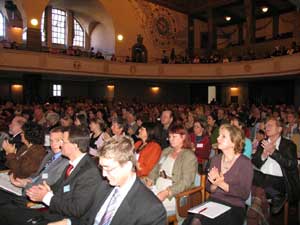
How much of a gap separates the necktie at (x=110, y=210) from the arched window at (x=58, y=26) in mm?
21826

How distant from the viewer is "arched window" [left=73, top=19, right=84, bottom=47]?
2352cm

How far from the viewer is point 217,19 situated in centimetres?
2503

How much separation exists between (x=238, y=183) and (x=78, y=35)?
894 inches

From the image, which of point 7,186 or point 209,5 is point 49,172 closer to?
point 7,186

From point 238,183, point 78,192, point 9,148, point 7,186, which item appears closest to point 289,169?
point 238,183

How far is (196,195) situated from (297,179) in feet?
4.59

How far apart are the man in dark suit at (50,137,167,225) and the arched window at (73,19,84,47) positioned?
22753mm

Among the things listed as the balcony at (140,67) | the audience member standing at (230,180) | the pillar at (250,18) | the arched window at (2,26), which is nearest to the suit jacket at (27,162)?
the audience member standing at (230,180)

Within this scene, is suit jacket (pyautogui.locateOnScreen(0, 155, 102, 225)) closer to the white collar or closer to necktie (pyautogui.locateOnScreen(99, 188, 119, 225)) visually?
the white collar

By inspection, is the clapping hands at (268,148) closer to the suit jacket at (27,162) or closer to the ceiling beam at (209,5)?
the suit jacket at (27,162)

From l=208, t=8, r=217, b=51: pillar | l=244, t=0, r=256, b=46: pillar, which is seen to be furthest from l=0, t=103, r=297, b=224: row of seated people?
l=208, t=8, r=217, b=51: pillar

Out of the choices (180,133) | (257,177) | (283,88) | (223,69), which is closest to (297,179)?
(257,177)

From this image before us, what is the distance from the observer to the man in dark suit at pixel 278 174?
385 centimetres

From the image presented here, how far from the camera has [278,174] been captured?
3.91 meters
